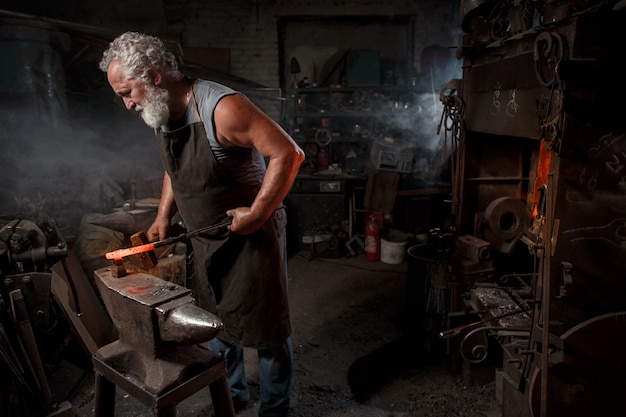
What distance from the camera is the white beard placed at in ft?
7.20

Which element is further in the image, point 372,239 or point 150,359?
point 372,239

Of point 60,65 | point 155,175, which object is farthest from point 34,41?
point 155,175

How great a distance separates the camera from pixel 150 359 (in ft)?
6.01

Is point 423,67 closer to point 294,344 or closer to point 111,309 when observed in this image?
point 294,344

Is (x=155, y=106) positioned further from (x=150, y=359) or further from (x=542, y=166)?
(x=542, y=166)

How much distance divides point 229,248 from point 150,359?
737mm

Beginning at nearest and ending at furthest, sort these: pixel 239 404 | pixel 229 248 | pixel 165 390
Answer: pixel 165 390 → pixel 229 248 → pixel 239 404

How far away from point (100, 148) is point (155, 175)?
1.03 meters

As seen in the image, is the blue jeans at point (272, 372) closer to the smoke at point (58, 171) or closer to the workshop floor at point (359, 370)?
the workshop floor at point (359, 370)

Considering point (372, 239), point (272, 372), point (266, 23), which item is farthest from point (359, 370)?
point (266, 23)

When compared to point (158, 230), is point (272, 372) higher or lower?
lower

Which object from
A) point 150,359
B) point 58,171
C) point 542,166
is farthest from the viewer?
point 58,171

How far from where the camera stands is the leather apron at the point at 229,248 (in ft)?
7.41

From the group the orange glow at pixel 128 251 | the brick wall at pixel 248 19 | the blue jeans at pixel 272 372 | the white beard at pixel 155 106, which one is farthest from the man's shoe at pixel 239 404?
the brick wall at pixel 248 19
